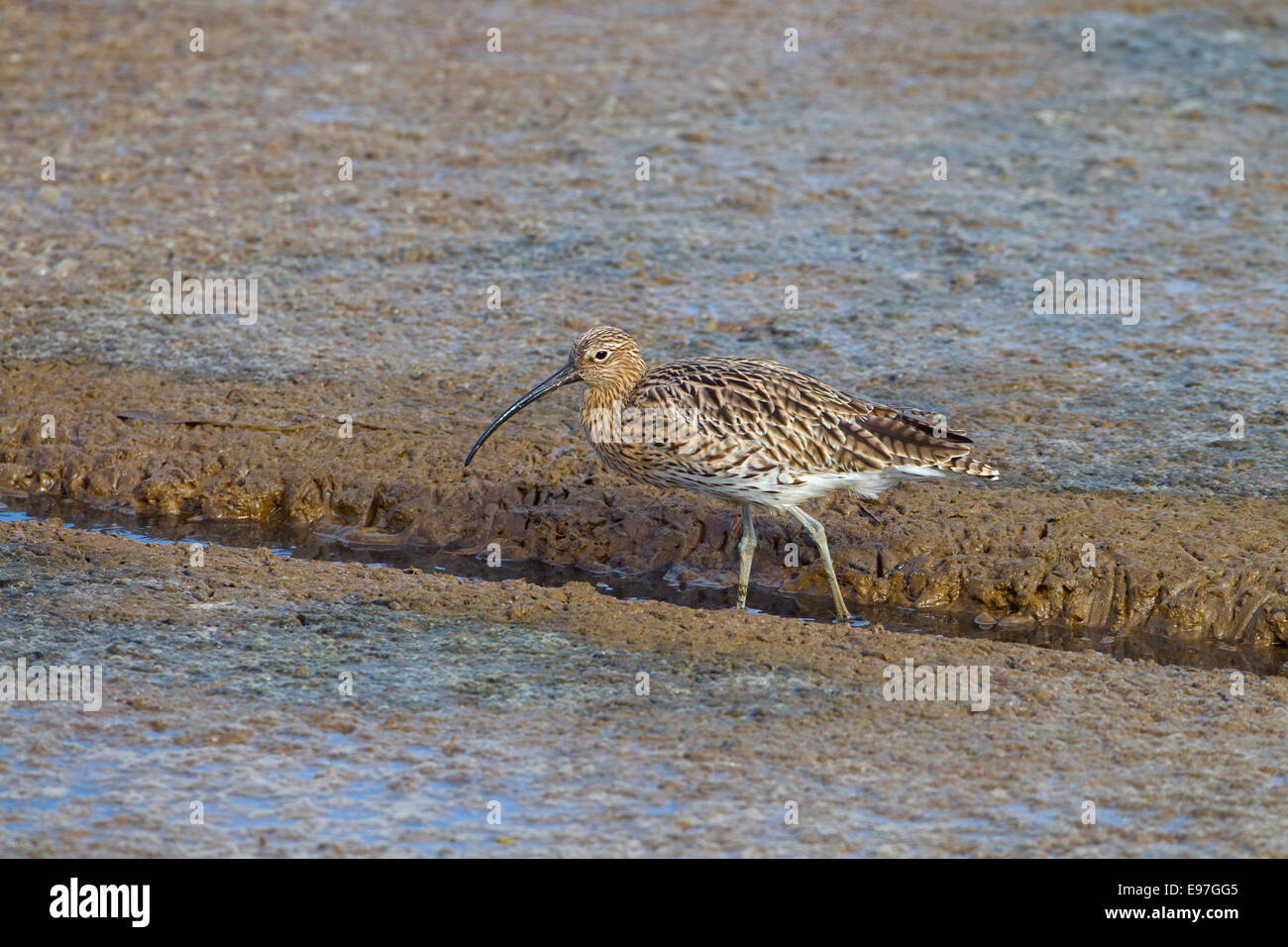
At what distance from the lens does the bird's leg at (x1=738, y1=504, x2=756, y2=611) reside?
24.3ft

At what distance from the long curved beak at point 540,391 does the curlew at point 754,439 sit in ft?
0.44

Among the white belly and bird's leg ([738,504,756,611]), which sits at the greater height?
the white belly

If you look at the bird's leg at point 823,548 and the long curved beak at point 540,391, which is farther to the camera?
the long curved beak at point 540,391

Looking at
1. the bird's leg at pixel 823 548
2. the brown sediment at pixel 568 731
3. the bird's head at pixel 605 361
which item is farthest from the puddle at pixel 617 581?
the bird's head at pixel 605 361

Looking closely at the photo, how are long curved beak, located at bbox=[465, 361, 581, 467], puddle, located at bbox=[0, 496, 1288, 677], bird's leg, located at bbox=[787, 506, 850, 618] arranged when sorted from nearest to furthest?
puddle, located at bbox=[0, 496, 1288, 677], bird's leg, located at bbox=[787, 506, 850, 618], long curved beak, located at bbox=[465, 361, 581, 467]

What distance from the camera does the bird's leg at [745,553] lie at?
7.41 m

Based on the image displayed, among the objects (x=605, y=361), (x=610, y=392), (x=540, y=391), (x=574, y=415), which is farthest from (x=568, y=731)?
(x=574, y=415)

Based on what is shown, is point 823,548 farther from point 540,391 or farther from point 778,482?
point 540,391

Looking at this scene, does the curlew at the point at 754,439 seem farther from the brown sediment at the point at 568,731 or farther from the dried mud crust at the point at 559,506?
the brown sediment at the point at 568,731

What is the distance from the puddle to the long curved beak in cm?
54

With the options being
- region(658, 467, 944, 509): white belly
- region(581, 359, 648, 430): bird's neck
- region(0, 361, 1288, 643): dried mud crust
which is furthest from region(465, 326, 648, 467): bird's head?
region(0, 361, 1288, 643): dried mud crust

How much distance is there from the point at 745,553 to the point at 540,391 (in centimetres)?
128

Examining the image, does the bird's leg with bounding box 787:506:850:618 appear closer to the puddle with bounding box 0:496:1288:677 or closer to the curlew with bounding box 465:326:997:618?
the curlew with bounding box 465:326:997:618

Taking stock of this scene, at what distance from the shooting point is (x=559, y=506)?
822 centimetres
